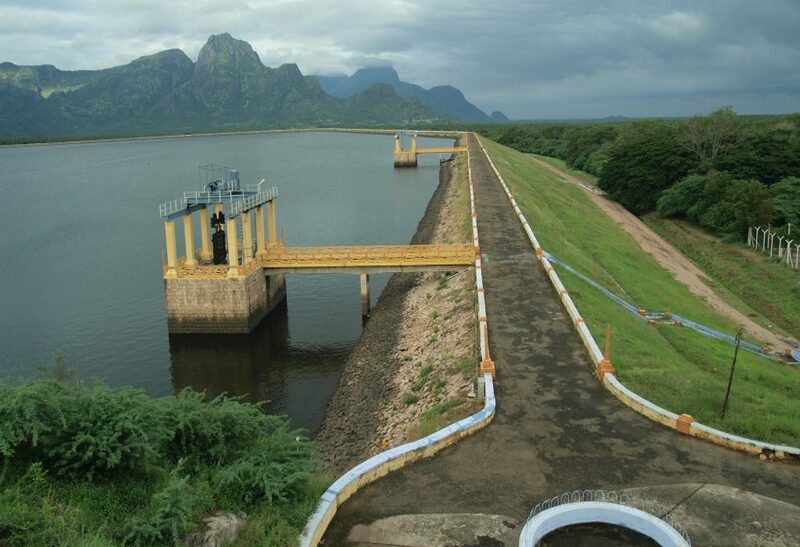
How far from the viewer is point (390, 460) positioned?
14266 mm

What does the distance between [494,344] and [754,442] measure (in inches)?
348

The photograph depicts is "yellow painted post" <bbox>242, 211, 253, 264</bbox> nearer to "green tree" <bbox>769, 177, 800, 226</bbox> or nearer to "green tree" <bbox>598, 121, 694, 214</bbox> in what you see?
"green tree" <bbox>769, 177, 800, 226</bbox>

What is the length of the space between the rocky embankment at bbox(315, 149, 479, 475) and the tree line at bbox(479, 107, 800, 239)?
29.4 meters

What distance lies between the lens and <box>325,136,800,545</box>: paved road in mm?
13109

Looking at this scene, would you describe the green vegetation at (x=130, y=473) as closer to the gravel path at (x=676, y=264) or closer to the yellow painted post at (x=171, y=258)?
the yellow painted post at (x=171, y=258)

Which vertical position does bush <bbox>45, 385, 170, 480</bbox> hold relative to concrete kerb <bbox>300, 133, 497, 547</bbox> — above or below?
above

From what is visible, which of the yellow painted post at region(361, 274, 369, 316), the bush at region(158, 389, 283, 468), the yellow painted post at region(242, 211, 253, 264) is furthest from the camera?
the yellow painted post at region(361, 274, 369, 316)

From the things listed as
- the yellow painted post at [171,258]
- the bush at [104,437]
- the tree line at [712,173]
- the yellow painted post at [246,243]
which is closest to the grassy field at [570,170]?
the tree line at [712,173]

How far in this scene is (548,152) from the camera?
140125 mm

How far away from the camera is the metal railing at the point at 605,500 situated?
1263 centimetres

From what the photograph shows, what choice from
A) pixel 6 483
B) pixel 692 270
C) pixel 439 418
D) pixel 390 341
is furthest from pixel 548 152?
pixel 6 483

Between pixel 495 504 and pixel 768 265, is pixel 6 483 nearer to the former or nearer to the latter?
pixel 495 504

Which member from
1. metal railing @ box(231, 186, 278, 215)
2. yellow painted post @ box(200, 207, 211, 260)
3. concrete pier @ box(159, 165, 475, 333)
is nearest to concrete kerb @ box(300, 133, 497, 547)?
concrete pier @ box(159, 165, 475, 333)

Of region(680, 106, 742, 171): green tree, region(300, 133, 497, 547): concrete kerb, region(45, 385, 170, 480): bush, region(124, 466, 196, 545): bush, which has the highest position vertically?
region(680, 106, 742, 171): green tree
